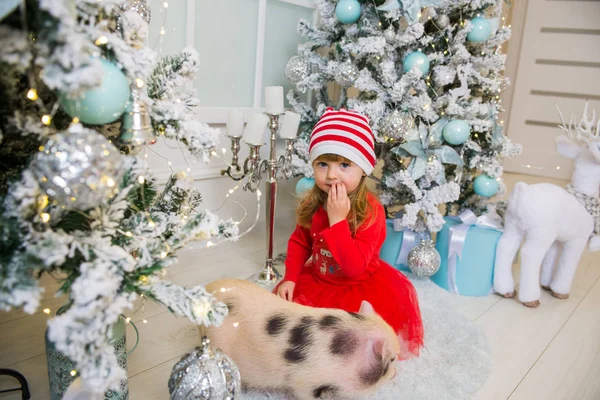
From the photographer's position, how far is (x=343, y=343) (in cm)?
100

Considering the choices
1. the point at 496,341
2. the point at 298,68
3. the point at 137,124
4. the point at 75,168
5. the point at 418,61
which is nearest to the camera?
the point at 75,168

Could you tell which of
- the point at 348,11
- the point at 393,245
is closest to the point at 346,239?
the point at 393,245

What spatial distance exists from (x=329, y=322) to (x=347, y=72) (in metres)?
1.03

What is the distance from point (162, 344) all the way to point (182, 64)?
78cm

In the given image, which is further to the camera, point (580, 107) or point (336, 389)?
point (580, 107)

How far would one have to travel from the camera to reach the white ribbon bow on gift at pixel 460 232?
173 centimetres

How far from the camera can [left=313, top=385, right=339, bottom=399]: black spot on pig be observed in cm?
100

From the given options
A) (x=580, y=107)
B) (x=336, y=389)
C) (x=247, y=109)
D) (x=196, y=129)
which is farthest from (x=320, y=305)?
(x=580, y=107)

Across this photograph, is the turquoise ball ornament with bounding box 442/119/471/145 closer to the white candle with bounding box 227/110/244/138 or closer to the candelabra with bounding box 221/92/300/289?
the candelabra with bounding box 221/92/300/289

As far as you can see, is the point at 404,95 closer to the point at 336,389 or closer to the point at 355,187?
the point at 355,187

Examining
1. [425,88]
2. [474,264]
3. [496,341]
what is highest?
[425,88]

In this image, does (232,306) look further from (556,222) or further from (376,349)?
(556,222)

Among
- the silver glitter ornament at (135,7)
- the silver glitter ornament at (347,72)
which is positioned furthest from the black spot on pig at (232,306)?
the silver glitter ornament at (347,72)

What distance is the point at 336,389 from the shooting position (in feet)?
3.30
